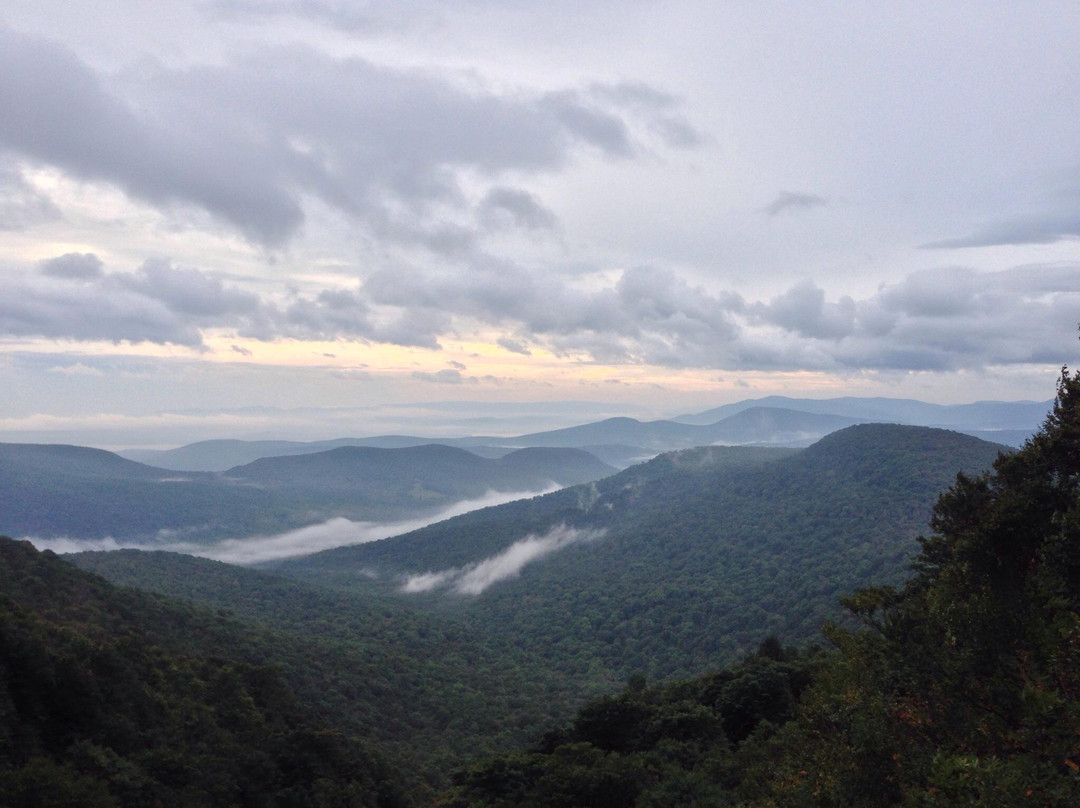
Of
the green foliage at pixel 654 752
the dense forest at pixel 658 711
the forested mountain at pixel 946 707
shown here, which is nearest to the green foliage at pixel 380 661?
the dense forest at pixel 658 711

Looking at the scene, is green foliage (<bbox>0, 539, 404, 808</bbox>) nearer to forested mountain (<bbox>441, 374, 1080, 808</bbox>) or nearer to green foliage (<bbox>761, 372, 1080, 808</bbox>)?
forested mountain (<bbox>441, 374, 1080, 808</bbox>)

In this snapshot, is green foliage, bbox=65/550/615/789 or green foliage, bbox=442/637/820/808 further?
green foliage, bbox=65/550/615/789

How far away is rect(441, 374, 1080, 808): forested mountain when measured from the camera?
12.1 metres

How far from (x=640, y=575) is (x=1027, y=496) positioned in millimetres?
118479

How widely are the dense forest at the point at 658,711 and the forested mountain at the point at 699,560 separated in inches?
1484

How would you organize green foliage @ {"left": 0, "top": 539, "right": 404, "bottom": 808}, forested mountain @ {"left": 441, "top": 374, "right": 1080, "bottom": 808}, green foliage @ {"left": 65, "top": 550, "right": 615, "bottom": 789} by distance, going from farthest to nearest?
green foliage @ {"left": 65, "top": 550, "right": 615, "bottom": 789} → green foliage @ {"left": 0, "top": 539, "right": 404, "bottom": 808} → forested mountain @ {"left": 441, "top": 374, "right": 1080, "bottom": 808}

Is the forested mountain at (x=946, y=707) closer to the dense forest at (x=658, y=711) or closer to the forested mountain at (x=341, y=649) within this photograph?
the dense forest at (x=658, y=711)

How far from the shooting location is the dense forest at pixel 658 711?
45.9 feet

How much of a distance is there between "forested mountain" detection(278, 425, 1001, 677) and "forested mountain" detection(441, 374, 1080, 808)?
58652 mm

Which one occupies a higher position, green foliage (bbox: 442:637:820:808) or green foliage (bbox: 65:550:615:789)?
green foliage (bbox: 442:637:820:808)

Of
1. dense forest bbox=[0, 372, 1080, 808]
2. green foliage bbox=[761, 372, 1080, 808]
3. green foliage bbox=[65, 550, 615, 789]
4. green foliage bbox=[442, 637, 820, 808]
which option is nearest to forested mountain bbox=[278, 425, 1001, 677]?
green foliage bbox=[65, 550, 615, 789]

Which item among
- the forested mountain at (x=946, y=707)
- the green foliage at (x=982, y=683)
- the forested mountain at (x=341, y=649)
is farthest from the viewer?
the forested mountain at (x=341, y=649)

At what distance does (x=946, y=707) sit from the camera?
15.2m

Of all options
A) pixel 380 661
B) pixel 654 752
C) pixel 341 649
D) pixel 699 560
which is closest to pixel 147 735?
pixel 654 752
